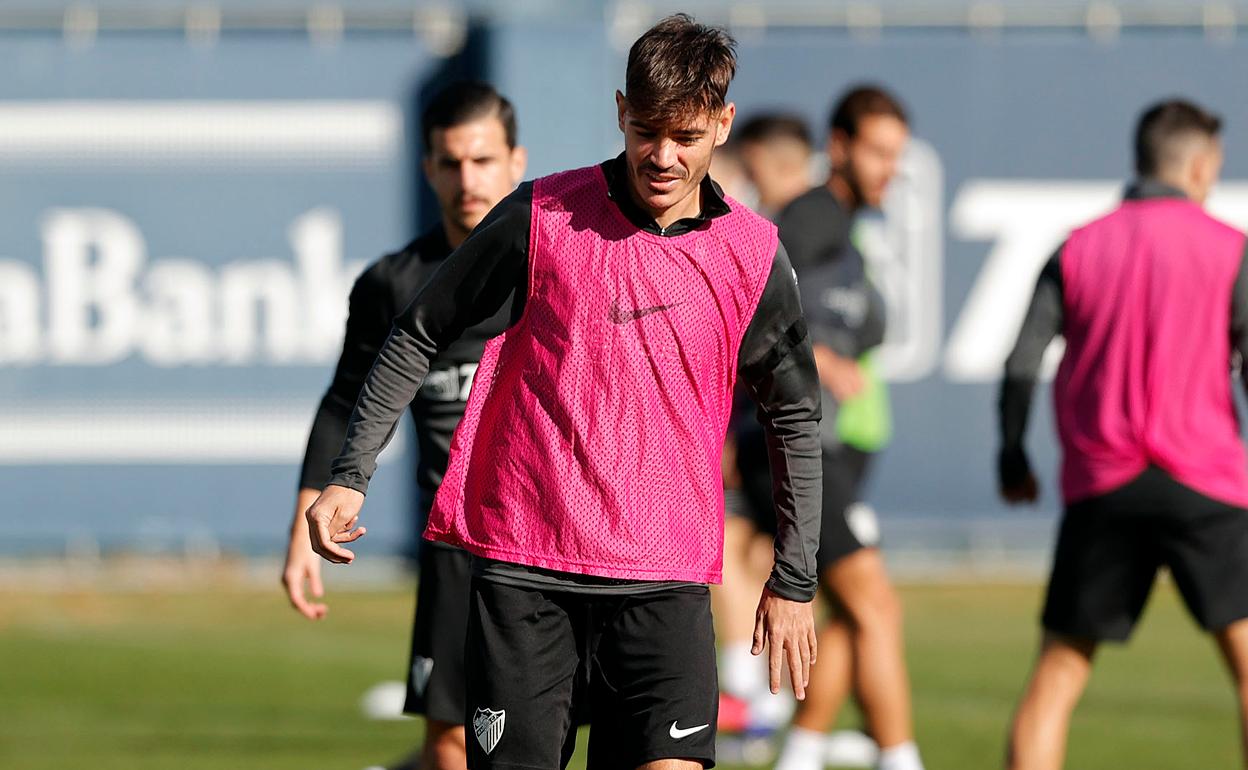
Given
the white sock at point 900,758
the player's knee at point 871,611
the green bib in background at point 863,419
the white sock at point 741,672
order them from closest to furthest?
1. the white sock at point 900,758
2. the player's knee at point 871,611
3. the green bib in background at point 863,419
4. the white sock at point 741,672

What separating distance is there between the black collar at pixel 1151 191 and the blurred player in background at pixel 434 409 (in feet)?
6.71

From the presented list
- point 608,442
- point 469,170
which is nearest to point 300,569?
point 469,170

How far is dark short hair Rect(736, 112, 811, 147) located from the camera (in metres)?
9.99

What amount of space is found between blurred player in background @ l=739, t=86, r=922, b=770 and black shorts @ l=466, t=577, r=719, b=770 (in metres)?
2.93

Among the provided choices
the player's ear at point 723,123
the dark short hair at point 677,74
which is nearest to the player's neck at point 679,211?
the player's ear at point 723,123

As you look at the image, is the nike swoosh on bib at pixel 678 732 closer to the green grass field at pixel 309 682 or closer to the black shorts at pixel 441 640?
the black shorts at pixel 441 640

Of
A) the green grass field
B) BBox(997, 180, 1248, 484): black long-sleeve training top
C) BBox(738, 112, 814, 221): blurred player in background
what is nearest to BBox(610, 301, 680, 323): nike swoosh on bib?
BBox(997, 180, 1248, 484): black long-sleeve training top

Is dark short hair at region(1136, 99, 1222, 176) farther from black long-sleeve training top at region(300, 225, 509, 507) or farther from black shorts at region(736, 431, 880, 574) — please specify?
black long-sleeve training top at region(300, 225, 509, 507)

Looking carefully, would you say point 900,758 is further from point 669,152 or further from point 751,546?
point 669,152

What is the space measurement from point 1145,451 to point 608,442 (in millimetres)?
2493

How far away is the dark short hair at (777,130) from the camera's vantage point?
32.8 ft

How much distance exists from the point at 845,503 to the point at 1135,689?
138 inches

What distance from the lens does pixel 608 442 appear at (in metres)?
4.76

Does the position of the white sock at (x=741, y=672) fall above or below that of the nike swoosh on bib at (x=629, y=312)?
below
